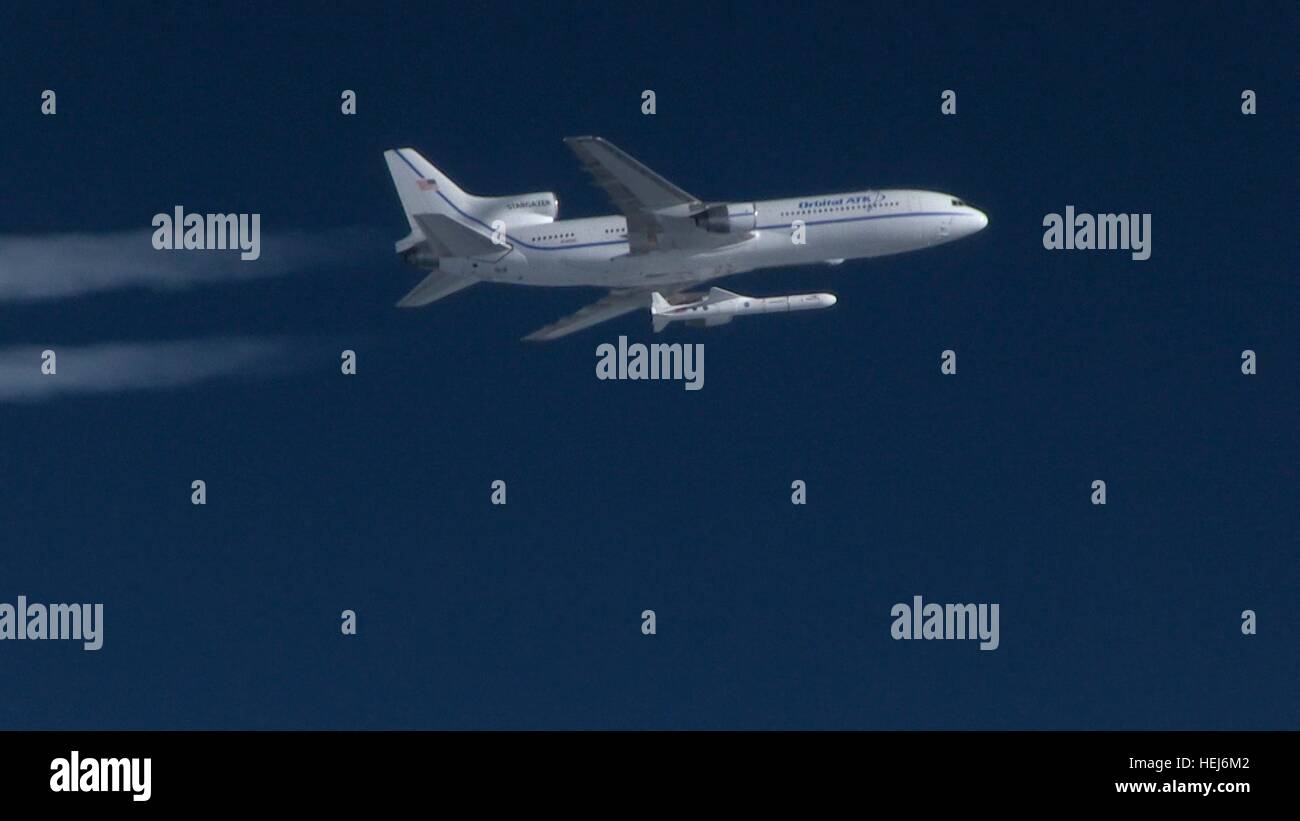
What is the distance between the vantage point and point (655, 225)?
51.2m

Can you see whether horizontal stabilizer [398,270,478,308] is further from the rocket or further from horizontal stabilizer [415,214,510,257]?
the rocket

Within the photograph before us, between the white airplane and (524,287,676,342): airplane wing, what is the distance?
7.84ft

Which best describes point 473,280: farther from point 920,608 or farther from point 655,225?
point 920,608

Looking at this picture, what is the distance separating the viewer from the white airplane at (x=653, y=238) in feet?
168

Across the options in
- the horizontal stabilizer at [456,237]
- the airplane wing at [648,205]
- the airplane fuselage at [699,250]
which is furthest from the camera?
the airplane fuselage at [699,250]

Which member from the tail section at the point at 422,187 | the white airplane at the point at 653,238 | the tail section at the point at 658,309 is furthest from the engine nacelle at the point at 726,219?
the tail section at the point at 422,187

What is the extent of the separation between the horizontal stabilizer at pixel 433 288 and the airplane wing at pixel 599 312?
3.53 m

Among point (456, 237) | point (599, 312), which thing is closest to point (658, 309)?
point (599, 312)

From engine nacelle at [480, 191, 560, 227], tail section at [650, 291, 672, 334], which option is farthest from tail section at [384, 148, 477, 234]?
tail section at [650, 291, 672, 334]

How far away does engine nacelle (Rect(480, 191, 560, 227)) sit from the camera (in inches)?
A: 2061

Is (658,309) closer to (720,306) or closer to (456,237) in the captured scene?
(720,306)

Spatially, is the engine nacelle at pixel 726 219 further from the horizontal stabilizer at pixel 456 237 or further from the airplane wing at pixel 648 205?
the horizontal stabilizer at pixel 456 237
